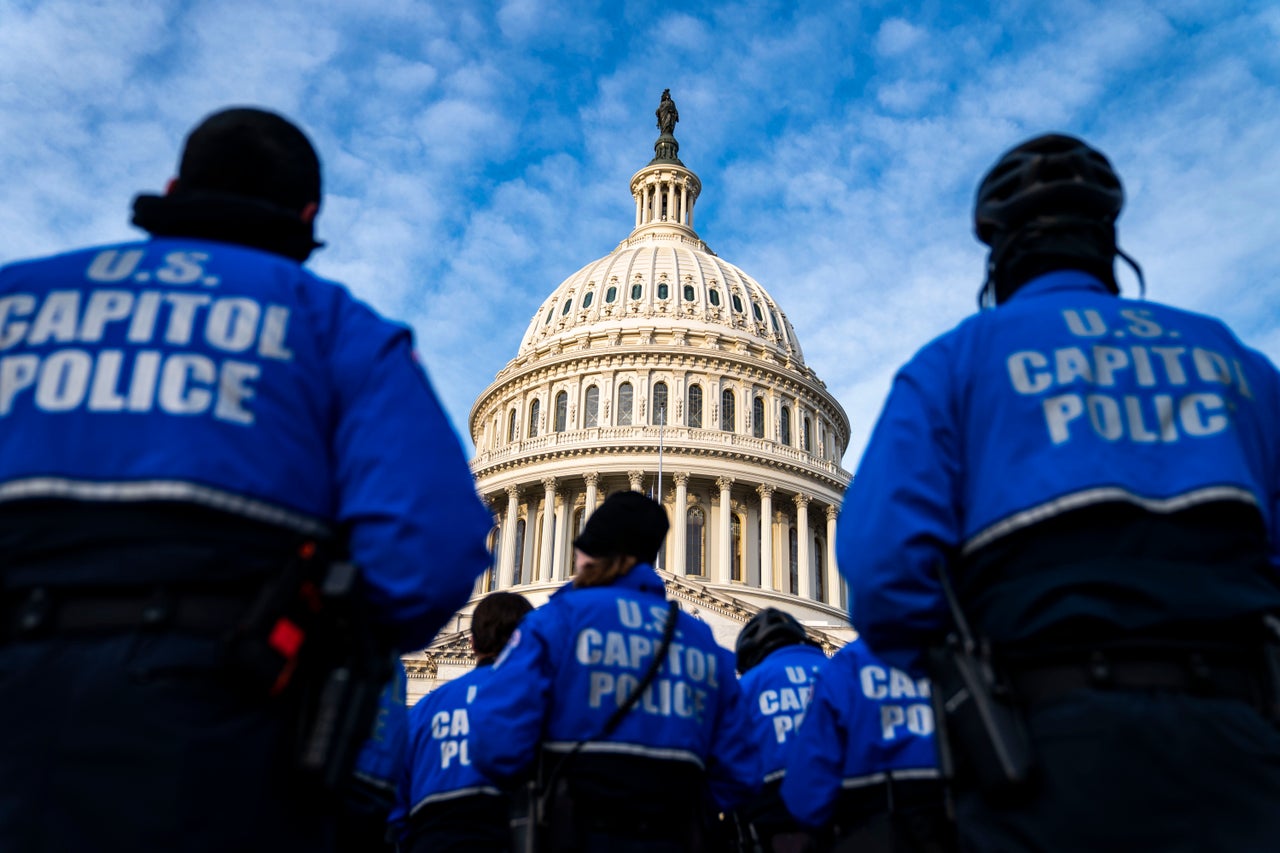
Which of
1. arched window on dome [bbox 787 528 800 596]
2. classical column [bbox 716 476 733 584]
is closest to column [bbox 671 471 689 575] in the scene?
classical column [bbox 716 476 733 584]

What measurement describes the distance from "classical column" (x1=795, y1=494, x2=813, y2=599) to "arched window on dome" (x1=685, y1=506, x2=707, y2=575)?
16.8 feet

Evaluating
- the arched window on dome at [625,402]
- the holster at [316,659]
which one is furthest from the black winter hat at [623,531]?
the arched window on dome at [625,402]

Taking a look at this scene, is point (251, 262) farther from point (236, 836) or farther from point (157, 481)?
point (236, 836)

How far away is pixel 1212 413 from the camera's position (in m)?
3.29

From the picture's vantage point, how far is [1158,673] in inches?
114

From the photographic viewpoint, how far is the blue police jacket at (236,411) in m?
2.81

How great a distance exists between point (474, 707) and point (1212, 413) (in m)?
3.18

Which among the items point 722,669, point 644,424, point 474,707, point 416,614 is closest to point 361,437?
point 416,614

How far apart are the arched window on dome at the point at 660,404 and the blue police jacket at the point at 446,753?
53.7m

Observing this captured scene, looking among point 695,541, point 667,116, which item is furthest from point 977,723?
point 667,116

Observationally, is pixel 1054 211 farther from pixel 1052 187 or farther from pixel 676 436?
pixel 676 436

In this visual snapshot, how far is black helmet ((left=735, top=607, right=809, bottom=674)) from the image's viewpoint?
831 cm

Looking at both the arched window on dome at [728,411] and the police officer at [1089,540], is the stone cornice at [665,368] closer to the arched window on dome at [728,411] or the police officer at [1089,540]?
the arched window on dome at [728,411]

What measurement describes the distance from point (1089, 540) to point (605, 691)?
247 cm
